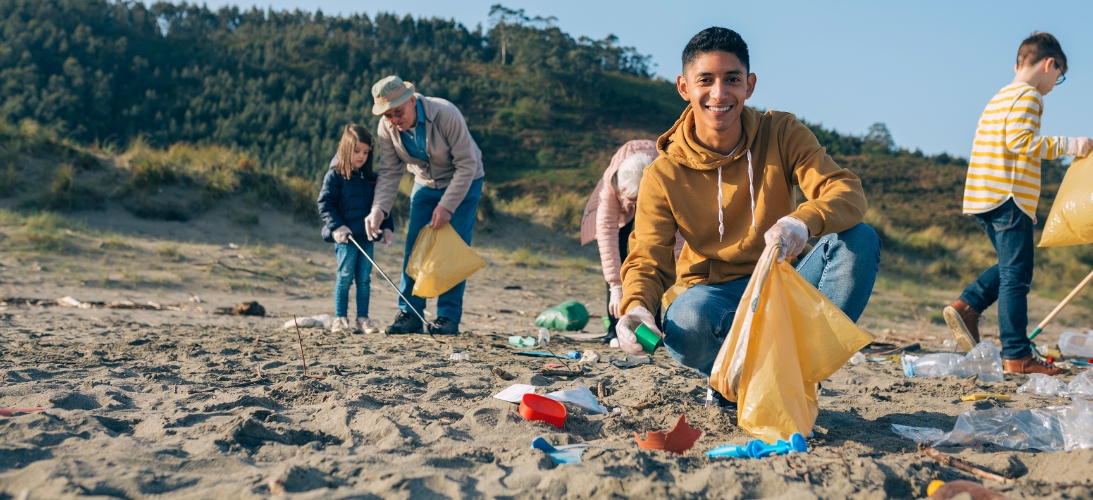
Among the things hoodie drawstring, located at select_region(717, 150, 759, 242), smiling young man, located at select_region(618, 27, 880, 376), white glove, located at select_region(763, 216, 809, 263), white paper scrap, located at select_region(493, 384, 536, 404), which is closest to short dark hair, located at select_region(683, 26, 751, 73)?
smiling young man, located at select_region(618, 27, 880, 376)

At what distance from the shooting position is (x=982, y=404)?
301 cm

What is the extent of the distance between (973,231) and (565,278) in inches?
699

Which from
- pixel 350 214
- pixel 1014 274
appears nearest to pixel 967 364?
pixel 1014 274

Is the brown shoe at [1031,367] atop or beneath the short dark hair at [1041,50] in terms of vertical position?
beneath

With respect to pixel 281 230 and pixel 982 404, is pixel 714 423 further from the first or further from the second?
pixel 281 230

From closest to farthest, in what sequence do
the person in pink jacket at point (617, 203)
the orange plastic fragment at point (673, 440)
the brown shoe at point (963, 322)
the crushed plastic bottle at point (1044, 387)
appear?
the orange plastic fragment at point (673, 440), the crushed plastic bottle at point (1044, 387), the person in pink jacket at point (617, 203), the brown shoe at point (963, 322)

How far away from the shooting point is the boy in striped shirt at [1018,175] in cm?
378

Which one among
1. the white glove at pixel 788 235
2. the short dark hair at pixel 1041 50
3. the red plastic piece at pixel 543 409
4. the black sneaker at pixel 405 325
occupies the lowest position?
the black sneaker at pixel 405 325

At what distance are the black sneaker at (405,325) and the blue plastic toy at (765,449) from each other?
10.1 feet

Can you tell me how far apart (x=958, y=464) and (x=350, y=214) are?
4080 millimetres

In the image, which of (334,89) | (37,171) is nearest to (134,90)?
(334,89)

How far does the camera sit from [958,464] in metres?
2.08

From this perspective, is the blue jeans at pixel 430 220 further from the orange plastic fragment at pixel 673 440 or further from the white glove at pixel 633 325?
the orange plastic fragment at pixel 673 440

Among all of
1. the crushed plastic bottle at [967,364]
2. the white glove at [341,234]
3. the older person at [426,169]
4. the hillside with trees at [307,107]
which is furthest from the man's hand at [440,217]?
the hillside with trees at [307,107]
